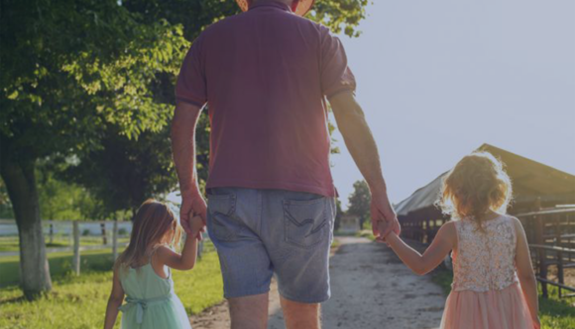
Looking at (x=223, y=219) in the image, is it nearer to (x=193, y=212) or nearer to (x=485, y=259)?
(x=193, y=212)

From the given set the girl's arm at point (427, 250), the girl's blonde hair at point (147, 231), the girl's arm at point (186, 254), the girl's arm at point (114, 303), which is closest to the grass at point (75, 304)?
the girl's arm at point (114, 303)

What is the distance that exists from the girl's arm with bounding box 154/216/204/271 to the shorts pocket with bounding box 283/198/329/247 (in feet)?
1.67

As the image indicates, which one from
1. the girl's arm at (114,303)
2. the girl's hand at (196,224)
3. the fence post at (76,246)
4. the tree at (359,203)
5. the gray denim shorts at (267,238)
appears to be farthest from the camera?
the tree at (359,203)

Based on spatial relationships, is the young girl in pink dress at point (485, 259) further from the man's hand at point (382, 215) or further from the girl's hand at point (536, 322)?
the man's hand at point (382, 215)

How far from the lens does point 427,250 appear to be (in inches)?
138

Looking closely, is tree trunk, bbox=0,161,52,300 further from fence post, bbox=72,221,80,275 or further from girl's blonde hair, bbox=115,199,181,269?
girl's blonde hair, bbox=115,199,181,269

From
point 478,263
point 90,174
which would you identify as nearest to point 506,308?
point 478,263

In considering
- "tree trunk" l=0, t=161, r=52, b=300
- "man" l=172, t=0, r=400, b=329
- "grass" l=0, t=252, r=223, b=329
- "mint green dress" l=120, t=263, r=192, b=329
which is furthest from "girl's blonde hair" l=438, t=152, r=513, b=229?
"tree trunk" l=0, t=161, r=52, b=300

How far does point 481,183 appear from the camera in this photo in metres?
3.59

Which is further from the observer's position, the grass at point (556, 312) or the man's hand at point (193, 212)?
the grass at point (556, 312)

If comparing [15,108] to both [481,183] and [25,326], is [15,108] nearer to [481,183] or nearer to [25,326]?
[25,326]

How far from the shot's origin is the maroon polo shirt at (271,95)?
264 centimetres

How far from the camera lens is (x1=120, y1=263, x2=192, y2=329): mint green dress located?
4.22 meters

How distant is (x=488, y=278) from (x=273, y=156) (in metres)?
1.58
